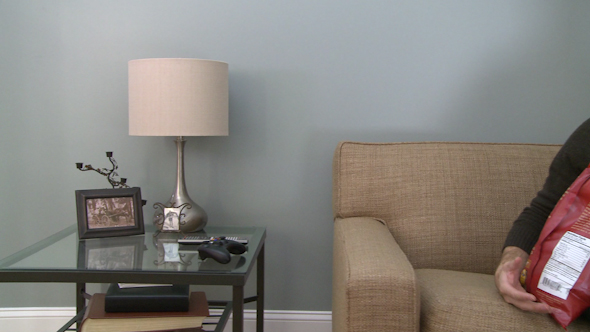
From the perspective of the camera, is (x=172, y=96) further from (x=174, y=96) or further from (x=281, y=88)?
(x=281, y=88)

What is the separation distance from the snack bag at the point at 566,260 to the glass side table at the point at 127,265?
0.70 m

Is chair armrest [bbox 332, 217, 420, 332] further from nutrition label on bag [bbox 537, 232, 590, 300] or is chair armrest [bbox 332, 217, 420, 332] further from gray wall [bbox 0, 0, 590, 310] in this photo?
gray wall [bbox 0, 0, 590, 310]

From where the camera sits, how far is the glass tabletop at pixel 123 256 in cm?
126

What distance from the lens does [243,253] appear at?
1.41 metres

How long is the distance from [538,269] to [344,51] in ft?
3.56

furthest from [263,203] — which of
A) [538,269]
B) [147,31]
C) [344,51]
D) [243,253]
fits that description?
[538,269]

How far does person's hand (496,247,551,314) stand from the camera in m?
1.08

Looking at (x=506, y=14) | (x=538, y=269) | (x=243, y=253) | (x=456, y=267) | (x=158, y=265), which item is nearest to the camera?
(x=538, y=269)

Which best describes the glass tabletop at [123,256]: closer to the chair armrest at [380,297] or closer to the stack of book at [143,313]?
the stack of book at [143,313]

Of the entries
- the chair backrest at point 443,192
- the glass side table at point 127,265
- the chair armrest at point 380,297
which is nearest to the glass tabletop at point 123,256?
the glass side table at point 127,265

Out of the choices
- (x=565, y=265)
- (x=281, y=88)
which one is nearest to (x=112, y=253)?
(x=281, y=88)

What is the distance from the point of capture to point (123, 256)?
137 cm

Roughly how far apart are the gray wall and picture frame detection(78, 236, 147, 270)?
428 mm

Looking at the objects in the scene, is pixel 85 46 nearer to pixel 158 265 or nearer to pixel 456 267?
pixel 158 265
